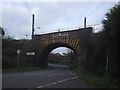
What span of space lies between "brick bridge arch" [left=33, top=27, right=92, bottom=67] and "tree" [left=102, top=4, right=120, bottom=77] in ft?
115

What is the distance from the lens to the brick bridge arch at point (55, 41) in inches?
2489

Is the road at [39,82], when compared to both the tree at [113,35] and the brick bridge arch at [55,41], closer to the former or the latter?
the tree at [113,35]

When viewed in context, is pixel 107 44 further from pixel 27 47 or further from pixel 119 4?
pixel 27 47

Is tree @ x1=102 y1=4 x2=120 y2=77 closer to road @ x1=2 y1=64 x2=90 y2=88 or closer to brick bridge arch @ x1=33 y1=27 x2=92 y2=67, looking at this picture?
road @ x1=2 y1=64 x2=90 y2=88

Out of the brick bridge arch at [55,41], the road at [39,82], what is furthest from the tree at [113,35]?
the brick bridge arch at [55,41]

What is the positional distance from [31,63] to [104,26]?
43482mm

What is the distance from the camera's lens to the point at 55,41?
2702 inches

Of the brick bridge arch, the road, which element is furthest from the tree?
the brick bridge arch

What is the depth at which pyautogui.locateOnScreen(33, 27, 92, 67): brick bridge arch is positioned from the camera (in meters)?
63.2

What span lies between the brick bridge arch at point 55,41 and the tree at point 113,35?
115ft

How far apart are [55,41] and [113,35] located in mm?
46078

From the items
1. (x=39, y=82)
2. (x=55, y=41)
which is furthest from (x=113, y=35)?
(x=55, y=41)

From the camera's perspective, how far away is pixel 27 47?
70500 mm

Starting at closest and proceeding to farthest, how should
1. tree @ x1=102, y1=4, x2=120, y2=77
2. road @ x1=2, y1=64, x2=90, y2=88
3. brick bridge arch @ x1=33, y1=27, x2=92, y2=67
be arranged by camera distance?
1. road @ x1=2, y1=64, x2=90, y2=88
2. tree @ x1=102, y1=4, x2=120, y2=77
3. brick bridge arch @ x1=33, y1=27, x2=92, y2=67
